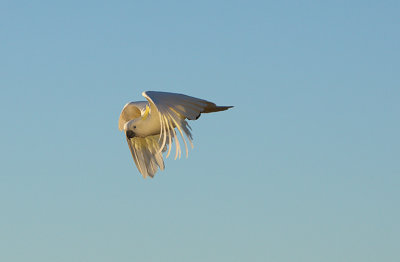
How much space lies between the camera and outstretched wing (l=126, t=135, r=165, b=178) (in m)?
40.2

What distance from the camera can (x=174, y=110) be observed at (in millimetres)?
35094

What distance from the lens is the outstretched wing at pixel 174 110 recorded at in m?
34.8

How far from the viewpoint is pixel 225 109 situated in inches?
1455

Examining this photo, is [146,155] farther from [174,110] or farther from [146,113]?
[174,110]

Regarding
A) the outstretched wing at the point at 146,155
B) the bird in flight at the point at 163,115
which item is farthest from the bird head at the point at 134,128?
the outstretched wing at the point at 146,155

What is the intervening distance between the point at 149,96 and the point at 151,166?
580cm

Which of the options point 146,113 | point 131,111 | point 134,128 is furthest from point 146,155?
point 146,113

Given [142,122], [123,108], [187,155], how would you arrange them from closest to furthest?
[187,155] < [142,122] < [123,108]

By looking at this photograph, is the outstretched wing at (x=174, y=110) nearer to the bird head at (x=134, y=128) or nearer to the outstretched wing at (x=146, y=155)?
the bird head at (x=134, y=128)

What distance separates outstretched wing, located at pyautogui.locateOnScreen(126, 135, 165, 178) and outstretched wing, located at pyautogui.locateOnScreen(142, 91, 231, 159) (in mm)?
4620

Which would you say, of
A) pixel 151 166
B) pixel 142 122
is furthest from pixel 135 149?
pixel 142 122

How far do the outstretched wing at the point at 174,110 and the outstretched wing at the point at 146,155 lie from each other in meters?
4.62

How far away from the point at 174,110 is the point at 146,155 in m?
5.80

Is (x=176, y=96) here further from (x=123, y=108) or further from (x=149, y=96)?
(x=123, y=108)
